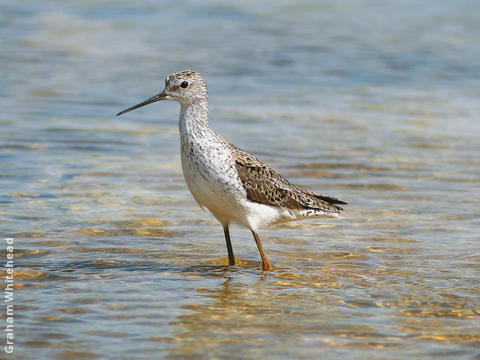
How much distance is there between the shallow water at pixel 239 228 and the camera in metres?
6.60

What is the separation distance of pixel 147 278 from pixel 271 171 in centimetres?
159

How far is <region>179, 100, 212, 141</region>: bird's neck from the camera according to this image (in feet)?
26.5

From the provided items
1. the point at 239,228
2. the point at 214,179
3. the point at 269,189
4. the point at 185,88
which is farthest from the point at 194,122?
the point at 239,228

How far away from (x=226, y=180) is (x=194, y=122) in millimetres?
625

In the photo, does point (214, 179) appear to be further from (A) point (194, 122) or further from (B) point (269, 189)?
(B) point (269, 189)

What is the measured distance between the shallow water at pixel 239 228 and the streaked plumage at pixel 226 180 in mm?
437

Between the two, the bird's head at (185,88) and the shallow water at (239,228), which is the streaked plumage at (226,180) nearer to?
the bird's head at (185,88)

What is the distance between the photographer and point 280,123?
14336 millimetres

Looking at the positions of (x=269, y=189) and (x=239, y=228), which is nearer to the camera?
(x=269, y=189)

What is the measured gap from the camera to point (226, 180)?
793cm

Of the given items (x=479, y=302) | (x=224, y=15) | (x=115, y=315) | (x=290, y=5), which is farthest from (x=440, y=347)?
(x=290, y=5)

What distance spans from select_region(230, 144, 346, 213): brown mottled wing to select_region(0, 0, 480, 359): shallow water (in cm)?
46

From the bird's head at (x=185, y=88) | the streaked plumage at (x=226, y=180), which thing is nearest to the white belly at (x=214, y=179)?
the streaked plumage at (x=226, y=180)

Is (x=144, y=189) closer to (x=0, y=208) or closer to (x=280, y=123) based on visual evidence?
(x=0, y=208)
